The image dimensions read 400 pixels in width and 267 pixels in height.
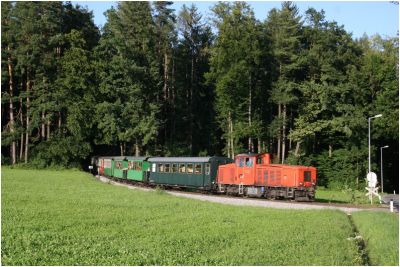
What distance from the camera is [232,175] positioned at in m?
34.7

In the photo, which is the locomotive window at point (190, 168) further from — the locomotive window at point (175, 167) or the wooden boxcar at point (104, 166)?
the wooden boxcar at point (104, 166)

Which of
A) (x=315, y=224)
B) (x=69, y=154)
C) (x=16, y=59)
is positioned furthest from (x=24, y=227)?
(x=16, y=59)

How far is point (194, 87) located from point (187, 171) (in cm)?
3311

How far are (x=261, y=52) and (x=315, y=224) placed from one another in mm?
39342

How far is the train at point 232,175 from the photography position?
3119 cm

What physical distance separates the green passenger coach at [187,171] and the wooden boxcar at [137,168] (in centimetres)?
112

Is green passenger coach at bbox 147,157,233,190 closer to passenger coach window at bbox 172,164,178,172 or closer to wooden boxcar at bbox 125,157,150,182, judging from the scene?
passenger coach window at bbox 172,164,178,172

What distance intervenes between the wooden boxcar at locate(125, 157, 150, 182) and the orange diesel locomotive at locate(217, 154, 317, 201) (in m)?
10.5

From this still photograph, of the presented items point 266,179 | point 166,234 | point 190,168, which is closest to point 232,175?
point 266,179

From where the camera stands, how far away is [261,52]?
5766 centimetres

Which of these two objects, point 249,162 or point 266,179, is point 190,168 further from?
point 266,179

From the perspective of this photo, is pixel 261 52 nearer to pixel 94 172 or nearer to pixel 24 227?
pixel 94 172

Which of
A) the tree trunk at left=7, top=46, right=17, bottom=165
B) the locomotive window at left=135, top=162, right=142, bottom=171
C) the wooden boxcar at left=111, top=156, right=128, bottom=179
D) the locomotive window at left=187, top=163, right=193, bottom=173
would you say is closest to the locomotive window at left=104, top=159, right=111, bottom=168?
the wooden boxcar at left=111, top=156, right=128, bottom=179

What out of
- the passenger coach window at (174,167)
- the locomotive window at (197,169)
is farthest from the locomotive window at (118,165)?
the locomotive window at (197,169)
